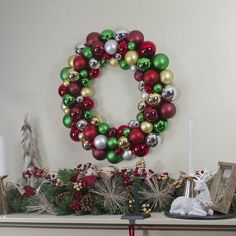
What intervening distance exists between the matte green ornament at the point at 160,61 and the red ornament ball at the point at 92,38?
0.27m

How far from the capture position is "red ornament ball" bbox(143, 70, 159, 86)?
1764 mm

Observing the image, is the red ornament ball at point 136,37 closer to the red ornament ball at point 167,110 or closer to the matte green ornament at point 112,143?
the red ornament ball at point 167,110

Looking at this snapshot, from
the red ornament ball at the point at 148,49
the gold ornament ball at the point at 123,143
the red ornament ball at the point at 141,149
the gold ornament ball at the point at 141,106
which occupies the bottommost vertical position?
the red ornament ball at the point at 141,149

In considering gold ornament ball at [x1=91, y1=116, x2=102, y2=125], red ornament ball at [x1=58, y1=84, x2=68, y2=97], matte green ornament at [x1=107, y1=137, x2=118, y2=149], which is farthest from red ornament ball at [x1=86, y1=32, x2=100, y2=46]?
matte green ornament at [x1=107, y1=137, x2=118, y2=149]

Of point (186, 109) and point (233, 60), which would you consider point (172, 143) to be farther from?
point (233, 60)

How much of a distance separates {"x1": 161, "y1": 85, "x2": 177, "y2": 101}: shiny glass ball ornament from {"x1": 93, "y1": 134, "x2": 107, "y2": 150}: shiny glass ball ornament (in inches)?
11.8

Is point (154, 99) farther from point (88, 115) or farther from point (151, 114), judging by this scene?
point (88, 115)

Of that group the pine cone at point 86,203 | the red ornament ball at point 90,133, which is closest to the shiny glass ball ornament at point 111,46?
the red ornament ball at point 90,133

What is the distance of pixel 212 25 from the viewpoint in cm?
179

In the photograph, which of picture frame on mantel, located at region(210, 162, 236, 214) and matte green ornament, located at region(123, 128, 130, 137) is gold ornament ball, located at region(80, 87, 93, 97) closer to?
matte green ornament, located at region(123, 128, 130, 137)

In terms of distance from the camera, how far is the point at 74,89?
1875 millimetres

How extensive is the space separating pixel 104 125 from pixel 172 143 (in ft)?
0.95

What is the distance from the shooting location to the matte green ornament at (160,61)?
1.76m

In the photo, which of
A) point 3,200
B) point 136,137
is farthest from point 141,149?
point 3,200
